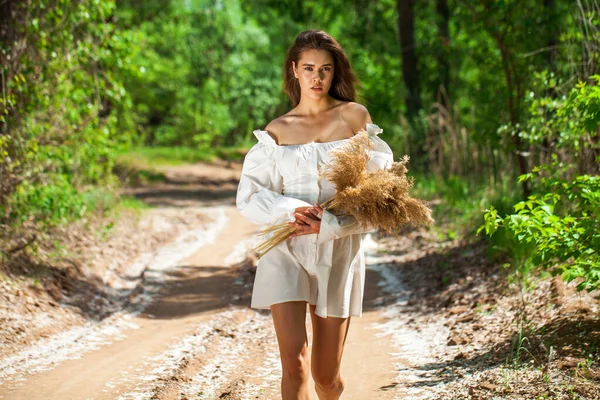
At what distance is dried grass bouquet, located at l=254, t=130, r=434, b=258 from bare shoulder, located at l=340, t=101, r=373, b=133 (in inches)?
8.2

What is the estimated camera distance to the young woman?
12.0ft

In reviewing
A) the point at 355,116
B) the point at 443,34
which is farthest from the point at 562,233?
the point at 443,34

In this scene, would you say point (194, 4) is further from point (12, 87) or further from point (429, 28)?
point (12, 87)

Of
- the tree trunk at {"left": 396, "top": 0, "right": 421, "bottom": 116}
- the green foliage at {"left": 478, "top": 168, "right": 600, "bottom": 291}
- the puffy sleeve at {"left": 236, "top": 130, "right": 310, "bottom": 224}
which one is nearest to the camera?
the puffy sleeve at {"left": 236, "top": 130, "right": 310, "bottom": 224}

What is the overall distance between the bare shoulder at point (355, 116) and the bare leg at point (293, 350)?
1.01 m

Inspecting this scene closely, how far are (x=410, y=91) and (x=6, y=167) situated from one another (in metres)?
12.3

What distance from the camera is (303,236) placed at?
3775 millimetres

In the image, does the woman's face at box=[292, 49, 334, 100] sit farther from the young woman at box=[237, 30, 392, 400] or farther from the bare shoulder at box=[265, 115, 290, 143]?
the bare shoulder at box=[265, 115, 290, 143]

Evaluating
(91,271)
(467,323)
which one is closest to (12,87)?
(91,271)

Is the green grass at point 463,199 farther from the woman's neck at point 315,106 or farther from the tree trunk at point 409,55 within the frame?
the woman's neck at point 315,106

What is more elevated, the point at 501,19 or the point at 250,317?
the point at 501,19

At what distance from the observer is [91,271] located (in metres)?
9.21

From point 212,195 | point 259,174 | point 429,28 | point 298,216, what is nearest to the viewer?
point 298,216

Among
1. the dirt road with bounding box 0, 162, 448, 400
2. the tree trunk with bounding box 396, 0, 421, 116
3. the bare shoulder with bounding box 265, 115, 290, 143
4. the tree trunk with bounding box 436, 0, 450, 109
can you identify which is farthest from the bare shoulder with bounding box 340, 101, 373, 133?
the tree trunk with bounding box 436, 0, 450, 109
